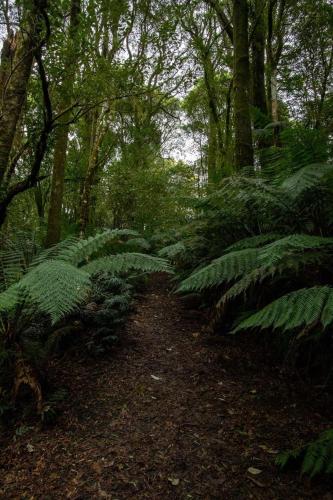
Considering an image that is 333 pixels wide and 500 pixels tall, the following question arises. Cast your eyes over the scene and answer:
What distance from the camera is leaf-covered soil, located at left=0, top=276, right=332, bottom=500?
65.4 inches

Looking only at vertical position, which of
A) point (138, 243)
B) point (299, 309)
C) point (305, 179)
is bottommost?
point (299, 309)

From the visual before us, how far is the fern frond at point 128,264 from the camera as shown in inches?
73.3

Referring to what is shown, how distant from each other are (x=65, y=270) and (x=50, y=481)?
129cm

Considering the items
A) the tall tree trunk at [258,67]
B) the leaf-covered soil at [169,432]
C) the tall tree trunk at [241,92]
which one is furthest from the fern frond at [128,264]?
the tall tree trunk at [258,67]

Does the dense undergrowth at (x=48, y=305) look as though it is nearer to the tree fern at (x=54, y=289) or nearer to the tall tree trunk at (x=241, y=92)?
the tree fern at (x=54, y=289)

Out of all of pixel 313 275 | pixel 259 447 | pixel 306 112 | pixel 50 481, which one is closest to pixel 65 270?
pixel 50 481

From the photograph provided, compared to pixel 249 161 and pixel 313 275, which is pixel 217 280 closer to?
pixel 313 275

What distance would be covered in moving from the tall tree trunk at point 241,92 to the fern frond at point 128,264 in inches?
118

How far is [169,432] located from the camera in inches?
81.8

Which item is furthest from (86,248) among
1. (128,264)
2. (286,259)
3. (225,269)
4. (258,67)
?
(258,67)

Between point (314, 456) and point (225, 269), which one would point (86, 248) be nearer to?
point (225, 269)

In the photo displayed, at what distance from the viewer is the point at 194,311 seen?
13.9ft

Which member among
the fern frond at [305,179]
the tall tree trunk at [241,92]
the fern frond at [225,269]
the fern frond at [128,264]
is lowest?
the fern frond at [225,269]

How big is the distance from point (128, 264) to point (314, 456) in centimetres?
151
